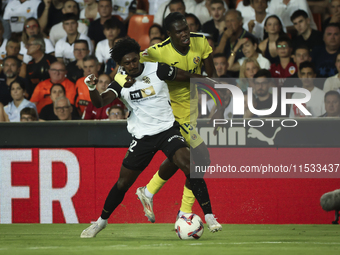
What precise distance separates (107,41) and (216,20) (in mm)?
2261

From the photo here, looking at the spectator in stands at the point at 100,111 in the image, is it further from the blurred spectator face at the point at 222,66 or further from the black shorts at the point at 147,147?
the black shorts at the point at 147,147

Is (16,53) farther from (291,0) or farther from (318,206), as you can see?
(318,206)

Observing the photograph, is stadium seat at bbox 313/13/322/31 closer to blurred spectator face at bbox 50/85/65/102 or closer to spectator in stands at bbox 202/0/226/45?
spectator in stands at bbox 202/0/226/45

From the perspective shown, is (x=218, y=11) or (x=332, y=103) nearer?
(x=332, y=103)

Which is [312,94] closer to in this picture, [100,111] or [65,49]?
[100,111]

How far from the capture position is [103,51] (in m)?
10.5

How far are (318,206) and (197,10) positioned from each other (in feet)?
16.6

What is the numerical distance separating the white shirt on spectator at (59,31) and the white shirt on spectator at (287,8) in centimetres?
405

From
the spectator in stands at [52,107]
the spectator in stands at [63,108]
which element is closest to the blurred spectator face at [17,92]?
the spectator in stands at [52,107]

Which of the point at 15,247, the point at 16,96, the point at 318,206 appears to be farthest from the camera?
the point at 16,96

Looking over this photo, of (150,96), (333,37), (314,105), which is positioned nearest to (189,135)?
(150,96)

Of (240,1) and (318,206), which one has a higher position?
(240,1)

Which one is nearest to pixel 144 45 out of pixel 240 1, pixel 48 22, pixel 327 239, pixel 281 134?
pixel 240 1

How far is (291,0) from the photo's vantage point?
33.0 ft
